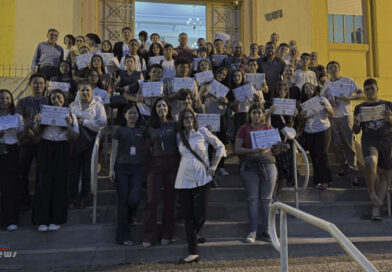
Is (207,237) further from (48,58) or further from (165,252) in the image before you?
(48,58)

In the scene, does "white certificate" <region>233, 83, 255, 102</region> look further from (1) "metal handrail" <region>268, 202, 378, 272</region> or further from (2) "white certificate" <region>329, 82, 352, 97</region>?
(1) "metal handrail" <region>268, 202, 378, 272</region>

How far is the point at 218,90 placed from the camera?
19.9 feet

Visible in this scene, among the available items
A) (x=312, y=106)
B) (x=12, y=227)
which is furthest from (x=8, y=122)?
(x=312, y=106)

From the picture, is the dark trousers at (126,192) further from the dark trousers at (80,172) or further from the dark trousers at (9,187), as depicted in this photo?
the dark trousers at (9,187)

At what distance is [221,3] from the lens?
13.3m

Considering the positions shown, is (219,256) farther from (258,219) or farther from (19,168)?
(19,168)

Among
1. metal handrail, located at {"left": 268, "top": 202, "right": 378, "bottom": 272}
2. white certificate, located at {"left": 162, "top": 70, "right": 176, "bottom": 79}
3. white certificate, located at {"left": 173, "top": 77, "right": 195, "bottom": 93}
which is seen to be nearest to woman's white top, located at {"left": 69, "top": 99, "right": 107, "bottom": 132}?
white certificate, located at {"left": 173, "top": 77, "right": 195, "bottom": 93}

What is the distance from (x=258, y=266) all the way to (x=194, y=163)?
1480 mm

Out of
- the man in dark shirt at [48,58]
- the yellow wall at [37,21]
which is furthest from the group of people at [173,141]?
the yellow wall at [37,21]

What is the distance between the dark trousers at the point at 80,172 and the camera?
4.96 metres

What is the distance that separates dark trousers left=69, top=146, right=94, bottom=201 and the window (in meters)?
11.5

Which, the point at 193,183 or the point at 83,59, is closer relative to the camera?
the point at 193,183

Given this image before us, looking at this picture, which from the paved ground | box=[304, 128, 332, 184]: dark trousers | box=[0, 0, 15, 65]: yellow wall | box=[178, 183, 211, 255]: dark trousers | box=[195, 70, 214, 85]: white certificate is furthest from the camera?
box=[0, 0, 15, 65]: yellow wall

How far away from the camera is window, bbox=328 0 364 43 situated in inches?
528
